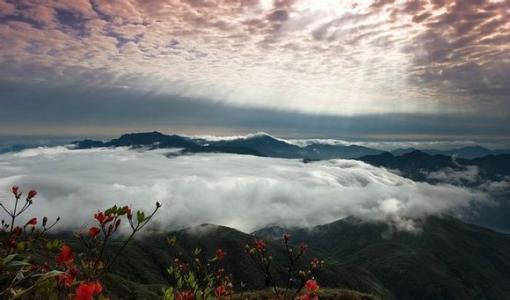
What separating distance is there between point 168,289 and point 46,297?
8.35 ft

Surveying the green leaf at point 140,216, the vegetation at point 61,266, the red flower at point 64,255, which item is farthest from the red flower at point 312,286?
the red flower at point 64,255

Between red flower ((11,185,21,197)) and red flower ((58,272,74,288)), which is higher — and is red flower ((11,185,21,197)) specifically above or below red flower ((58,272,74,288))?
above

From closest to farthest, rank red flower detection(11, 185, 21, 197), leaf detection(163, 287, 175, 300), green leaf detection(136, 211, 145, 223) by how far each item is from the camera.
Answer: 1. green leaf detection(136, 211, 145, 223)
2. leaf detection(163, 287, 175, 300)
3. red flower detection(11, 185, 21, 197)

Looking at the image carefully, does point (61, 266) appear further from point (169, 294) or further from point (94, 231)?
point (169, 294)

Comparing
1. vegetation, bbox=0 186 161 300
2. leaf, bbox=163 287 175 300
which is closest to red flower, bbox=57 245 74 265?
vegetation, bbox=0 186 161 300

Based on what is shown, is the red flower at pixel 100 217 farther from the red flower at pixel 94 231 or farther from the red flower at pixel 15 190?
the red flower at pixel 15 190

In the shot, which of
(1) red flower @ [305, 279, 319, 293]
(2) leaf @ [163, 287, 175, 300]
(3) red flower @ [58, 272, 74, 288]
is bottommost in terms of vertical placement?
(1) red flower @ [305, 279, 319, 293]

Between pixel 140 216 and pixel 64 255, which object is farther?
pixel 140 216

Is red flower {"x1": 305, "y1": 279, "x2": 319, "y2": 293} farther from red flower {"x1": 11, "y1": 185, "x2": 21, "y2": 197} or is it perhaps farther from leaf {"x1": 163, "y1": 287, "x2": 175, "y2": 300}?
red flower {"x1": 11, "y1": 185, "x2": 21, "y2": 197}

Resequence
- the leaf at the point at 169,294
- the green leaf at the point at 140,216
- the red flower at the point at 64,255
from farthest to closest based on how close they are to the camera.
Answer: the leaf at the point at 169,294 → the green leaf at the point at 140,216 → the red flower at the point at 64,255

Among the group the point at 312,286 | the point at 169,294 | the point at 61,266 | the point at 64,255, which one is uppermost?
the point at 64,255

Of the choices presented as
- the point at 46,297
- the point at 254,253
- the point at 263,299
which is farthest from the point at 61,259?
the point at 263,299

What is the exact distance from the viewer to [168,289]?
6.68m

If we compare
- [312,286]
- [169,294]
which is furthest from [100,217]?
[312,286]
